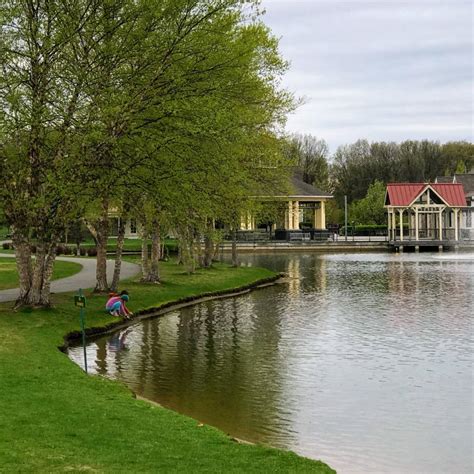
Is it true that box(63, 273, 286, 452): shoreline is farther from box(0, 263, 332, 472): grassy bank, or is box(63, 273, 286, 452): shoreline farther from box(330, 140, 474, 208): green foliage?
box(330, 140, 474, 208): green foliage

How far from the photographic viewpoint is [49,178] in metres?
19.3

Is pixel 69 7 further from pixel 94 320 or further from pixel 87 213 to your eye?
pixel 94 320

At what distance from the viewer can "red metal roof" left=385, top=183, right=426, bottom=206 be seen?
77312 millimetres

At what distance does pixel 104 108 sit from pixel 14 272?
1776 cm

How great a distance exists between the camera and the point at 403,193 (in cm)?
7806

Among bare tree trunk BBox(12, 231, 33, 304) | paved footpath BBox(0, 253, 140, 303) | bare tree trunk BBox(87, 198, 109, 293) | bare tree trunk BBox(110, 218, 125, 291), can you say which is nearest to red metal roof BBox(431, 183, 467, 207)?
paved footpath BBox(0, 253, 140, 303)

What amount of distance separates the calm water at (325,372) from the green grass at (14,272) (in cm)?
816

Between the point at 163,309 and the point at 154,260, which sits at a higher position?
the point at 154,260

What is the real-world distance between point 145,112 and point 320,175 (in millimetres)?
94379

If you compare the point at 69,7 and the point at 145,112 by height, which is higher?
the point at 69,7

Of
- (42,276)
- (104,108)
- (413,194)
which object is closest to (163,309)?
(42,276)

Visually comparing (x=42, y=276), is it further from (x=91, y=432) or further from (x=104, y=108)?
(x=91, y=432)

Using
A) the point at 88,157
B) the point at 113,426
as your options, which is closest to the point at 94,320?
the point at 88,157

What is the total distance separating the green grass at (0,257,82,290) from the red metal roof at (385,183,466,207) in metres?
44.2
